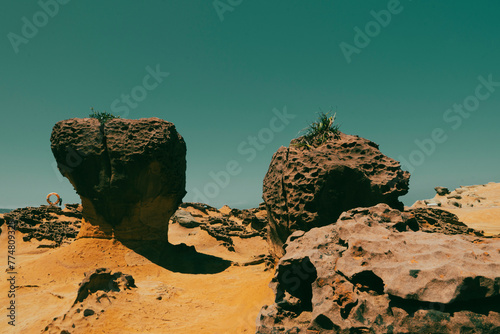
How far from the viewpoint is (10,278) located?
315 inches

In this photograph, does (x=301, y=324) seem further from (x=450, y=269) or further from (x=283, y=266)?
(x=450, y=269)

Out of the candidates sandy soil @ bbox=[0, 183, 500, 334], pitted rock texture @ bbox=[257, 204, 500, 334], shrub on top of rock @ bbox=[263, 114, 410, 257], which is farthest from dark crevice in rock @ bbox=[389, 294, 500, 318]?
shrub on top of rock @ bbox=[263, 114, 410, 257]

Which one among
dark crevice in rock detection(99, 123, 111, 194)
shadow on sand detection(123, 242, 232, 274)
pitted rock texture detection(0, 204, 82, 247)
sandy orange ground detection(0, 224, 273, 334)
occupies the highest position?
dark crevice in rock detection(99, 123, 111, 194)

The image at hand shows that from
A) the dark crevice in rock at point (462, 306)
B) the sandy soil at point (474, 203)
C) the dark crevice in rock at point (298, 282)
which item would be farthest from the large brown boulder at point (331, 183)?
the sandy soil at point (474, 203)

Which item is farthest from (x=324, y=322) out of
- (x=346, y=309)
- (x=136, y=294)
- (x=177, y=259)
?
(x=177, y=259)

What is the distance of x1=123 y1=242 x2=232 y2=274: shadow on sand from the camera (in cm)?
1039

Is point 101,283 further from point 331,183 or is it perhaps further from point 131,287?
point 331,183

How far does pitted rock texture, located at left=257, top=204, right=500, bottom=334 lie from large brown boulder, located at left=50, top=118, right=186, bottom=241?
7759mm

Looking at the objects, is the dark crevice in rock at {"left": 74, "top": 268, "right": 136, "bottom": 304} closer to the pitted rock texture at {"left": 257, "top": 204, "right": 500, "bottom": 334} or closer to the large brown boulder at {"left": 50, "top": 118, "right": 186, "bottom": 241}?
the pitted rock texture at {"left": 257, "top": 204, "right": 500, "bottom": 334}

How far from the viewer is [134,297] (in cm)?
613

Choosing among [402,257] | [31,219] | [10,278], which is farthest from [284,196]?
[31,219]

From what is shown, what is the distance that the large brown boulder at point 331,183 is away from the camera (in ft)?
21.4

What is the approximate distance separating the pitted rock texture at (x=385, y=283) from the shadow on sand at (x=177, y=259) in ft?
22.1

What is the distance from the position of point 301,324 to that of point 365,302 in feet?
3.23
